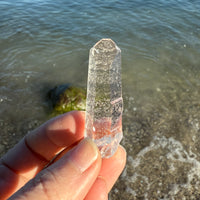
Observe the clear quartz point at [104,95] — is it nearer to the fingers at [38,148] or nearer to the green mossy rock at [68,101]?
the fingers at [38,148]

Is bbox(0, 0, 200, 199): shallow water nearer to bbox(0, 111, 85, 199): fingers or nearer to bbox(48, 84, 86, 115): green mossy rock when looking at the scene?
bbox(48, 84, 86, 115): green mossy rock

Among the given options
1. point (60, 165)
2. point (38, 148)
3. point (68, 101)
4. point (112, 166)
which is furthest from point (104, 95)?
point (68, 101)

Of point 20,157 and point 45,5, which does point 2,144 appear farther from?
point 45,5

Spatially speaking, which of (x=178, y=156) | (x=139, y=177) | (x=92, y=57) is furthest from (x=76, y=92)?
(x=92, y=57)

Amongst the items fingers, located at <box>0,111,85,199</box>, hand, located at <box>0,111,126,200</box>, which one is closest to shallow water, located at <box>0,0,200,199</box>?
hand, located at <box>0,111,126,200</box>

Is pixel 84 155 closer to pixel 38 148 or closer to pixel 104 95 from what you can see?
pixel 104 95

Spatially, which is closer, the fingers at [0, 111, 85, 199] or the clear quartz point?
the clear quartz point
